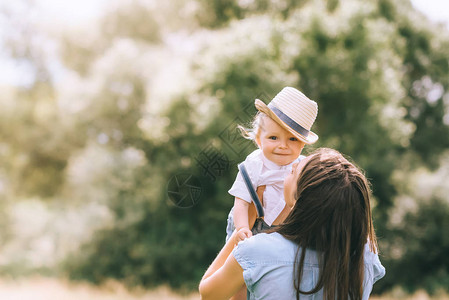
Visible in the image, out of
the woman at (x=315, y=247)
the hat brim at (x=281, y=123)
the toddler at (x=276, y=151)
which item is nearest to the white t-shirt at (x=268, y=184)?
the toddler at (x=276, y=151)

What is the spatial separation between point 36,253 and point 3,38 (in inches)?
246

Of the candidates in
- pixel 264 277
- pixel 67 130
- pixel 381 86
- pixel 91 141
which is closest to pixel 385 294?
pixel 381 86

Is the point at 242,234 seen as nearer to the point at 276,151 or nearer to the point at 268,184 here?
the point at 268,184

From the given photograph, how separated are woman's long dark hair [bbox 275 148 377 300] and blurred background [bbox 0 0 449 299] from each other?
16.9 feet

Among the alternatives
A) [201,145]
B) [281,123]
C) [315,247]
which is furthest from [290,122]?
[201,145]

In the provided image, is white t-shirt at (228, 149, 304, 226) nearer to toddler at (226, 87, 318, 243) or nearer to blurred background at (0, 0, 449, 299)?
toddler at (226, 87, 318, 243)

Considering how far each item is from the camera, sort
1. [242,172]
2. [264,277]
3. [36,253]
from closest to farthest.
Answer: [264,277], [242,172], [36,253]

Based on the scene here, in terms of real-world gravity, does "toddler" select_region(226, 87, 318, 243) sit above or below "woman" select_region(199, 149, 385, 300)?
above

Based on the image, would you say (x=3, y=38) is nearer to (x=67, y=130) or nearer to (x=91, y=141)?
(x=67, y=130)

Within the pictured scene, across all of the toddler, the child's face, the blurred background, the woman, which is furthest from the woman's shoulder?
the blurred background

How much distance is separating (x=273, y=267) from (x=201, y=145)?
21.9 ft

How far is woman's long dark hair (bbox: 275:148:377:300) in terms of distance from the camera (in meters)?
1.33

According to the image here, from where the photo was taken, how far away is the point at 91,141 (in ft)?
33.1

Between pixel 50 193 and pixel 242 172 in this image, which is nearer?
pixel 242 172
